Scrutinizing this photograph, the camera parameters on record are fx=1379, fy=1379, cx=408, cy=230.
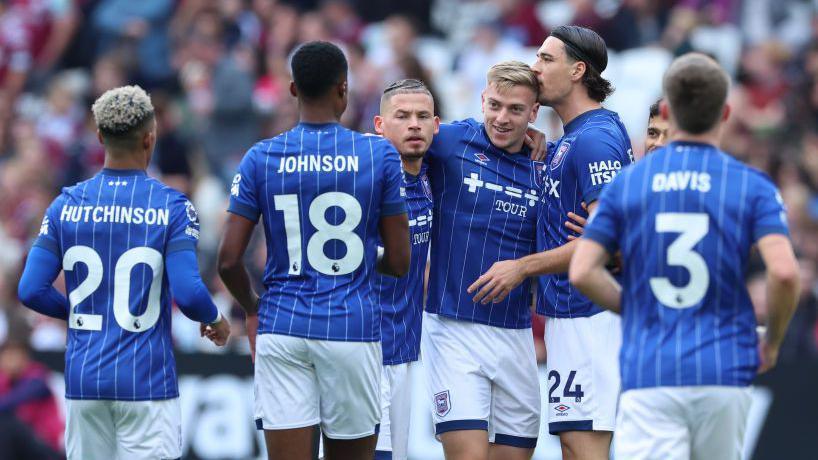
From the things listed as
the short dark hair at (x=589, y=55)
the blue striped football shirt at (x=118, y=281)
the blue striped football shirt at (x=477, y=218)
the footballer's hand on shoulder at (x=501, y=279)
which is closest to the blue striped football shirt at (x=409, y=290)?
the blue striped football shirt at (x=477, y=218)

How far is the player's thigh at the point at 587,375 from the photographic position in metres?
7.74

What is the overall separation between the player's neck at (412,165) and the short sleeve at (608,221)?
2.06 metres

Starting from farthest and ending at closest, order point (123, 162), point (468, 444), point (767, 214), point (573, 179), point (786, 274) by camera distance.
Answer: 1. point (468, 444)
2. point (573, 179)
3. point (123, 162)
4. point (767, 214)
5. point (786, 274)

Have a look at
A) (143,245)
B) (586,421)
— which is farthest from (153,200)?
(586,421)

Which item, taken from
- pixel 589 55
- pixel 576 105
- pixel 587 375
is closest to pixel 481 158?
pixel 576 105

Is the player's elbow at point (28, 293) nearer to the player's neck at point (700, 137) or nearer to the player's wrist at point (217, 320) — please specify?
the player's wrist at point (217, 320)

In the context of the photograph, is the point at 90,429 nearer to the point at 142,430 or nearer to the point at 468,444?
the point at 142,430

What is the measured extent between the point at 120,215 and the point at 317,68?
123 cm

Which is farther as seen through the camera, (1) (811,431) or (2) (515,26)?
(2) (515,26)

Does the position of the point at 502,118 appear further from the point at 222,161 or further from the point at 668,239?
the point at 222,161

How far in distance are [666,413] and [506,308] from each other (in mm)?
2248

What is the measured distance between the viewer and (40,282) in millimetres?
6945

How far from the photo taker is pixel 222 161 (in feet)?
54.5

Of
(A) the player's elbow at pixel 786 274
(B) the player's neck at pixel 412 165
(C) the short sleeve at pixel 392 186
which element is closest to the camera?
(A) the player's elbow at pixel 786 274
